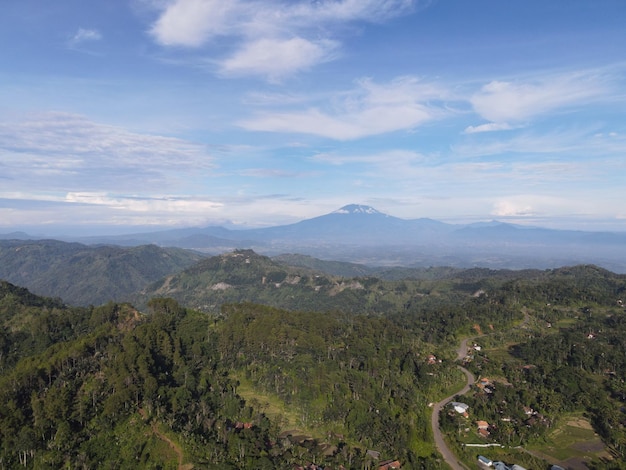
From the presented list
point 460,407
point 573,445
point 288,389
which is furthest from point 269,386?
point 573,445

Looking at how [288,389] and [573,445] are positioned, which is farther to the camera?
[288,389]

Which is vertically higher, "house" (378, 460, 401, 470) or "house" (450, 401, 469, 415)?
"house" (450, 401, 469, 415)

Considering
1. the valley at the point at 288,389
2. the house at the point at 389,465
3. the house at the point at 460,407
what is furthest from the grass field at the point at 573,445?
the house at the point at 389,465

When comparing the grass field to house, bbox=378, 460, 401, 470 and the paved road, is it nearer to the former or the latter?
the paved road

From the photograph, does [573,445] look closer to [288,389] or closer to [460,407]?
[460,407]

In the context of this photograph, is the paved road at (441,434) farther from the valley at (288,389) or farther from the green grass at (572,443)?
the green grass at (572,443)

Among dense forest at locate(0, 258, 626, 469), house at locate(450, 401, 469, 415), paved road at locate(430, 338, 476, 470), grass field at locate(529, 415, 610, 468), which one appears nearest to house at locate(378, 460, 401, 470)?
dense forest at locate(0, 258, 626, 469)
